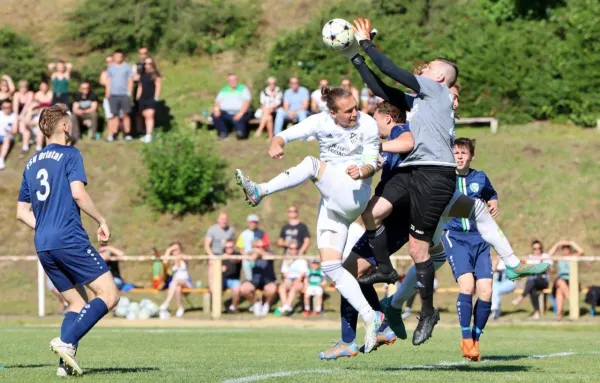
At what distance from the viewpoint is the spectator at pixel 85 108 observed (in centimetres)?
2788

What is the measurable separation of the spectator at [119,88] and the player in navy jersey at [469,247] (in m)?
15.6

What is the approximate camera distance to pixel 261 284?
73.6 ft

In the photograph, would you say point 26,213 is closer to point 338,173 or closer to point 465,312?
point 338,173

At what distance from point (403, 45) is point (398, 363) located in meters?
20.5

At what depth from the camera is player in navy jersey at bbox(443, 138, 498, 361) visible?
12125mm

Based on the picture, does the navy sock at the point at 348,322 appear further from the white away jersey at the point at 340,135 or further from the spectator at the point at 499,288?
the spectator at the point at 499,288

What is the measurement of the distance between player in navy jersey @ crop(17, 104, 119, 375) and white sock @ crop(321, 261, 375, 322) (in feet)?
6.11

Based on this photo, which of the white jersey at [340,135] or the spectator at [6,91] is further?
the spectator at [6,91]

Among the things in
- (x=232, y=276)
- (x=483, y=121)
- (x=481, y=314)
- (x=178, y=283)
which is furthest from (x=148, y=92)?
(x=481, y=314)

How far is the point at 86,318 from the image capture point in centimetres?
943

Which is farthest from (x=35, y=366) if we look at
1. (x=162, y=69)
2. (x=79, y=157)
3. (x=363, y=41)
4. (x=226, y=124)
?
(x=162, y=69)

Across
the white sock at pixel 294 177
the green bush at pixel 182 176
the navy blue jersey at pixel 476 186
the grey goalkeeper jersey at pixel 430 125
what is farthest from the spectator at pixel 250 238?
the grey goalkeeper jersey at pixel 430 125

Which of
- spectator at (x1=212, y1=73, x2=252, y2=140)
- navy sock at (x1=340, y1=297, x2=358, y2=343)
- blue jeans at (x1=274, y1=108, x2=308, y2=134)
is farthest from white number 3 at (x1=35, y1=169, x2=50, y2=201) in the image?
spectator at (x1=212, y1=73, x2=252, y2=140)

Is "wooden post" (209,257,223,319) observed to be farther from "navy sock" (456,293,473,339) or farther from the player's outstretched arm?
the player's outstretched arm
